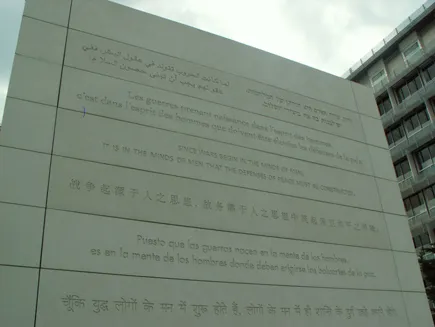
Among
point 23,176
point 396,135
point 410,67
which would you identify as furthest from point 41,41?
point 396,135

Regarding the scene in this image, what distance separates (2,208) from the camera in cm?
539

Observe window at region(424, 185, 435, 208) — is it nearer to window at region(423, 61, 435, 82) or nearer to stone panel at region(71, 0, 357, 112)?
window at region(423, 61, 435, 82)

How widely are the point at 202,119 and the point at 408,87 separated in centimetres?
2961

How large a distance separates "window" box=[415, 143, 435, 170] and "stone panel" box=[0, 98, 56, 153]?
95.1ft

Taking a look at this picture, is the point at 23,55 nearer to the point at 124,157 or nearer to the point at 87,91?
the point at 87,91

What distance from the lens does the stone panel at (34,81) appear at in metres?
6.30

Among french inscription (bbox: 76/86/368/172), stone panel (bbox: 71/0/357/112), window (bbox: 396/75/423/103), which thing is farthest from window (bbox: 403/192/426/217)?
french inscription (bbox: 76/86/368/172)

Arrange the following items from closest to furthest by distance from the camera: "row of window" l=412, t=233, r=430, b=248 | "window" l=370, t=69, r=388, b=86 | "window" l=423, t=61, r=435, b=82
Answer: "row of window" l=412, t=233, r=430, b=248 < "window" l=423, t=61, r=435, b=82 < "window" l=370, t=69, r=388, b=86

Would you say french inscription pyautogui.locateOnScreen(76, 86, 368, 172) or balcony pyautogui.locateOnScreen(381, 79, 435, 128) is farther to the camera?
balcony pyautogui.locateOnScreen(381, 79, 435, 128)

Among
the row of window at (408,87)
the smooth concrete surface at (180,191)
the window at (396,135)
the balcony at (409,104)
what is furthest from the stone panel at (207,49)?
the window at (396,135)

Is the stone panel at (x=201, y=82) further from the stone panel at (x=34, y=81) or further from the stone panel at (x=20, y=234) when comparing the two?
the stone panel at (x=20, y=234)

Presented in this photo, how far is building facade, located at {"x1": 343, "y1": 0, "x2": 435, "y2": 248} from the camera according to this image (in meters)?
29.9

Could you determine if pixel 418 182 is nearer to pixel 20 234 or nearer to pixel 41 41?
pixel 41 41

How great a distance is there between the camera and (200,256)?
6.25 meters
